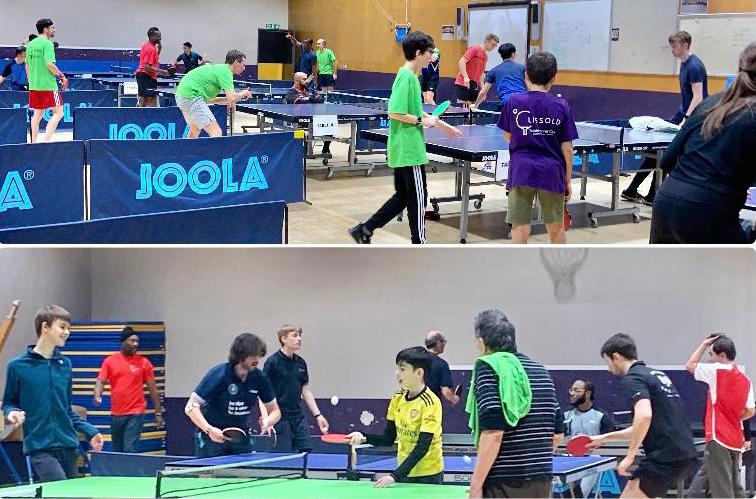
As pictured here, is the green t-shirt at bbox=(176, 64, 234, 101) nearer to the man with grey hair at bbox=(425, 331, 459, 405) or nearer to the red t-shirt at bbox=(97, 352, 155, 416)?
the red t-shirt at bbox=(97, 352, 155, 416)

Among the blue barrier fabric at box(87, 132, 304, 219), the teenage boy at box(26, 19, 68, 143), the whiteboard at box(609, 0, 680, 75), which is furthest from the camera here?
the whiteboard at box(609, 0, 680, 75)

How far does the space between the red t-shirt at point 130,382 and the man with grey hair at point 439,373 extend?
2.44 ft

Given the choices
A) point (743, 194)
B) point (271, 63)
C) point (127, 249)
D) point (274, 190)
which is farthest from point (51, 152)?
point (271, 63)

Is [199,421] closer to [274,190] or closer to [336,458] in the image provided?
[336,458]

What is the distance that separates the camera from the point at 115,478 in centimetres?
273

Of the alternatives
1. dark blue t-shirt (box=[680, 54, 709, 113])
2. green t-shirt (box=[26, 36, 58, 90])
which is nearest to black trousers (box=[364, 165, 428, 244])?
dark blue t-shirt (box=[680, 54, 709, 113])

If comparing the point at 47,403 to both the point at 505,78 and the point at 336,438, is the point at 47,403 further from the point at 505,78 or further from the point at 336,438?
the point at 505,78

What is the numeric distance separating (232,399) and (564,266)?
97 cm

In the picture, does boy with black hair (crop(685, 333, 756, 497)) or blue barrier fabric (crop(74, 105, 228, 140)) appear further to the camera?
blue barrier fabric (crop(74, 105, 228, 140))

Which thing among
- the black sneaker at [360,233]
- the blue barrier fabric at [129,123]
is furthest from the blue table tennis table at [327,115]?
the black sneaker at [360,233]

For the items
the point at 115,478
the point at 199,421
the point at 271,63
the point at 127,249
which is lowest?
the point at 115,478

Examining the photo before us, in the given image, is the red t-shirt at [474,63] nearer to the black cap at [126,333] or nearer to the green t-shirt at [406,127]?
the green t-shirt at [406,127]

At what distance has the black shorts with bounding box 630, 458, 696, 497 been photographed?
265 centimetres

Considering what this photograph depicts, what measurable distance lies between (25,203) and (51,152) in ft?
1.28
